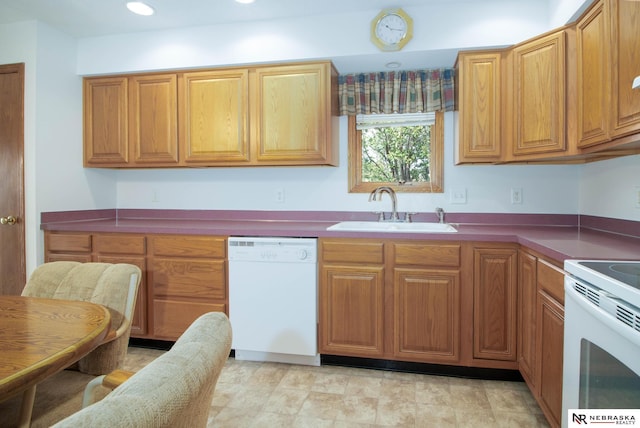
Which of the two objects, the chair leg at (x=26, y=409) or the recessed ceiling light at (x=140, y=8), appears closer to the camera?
the chair leg at (x=26, y=409)

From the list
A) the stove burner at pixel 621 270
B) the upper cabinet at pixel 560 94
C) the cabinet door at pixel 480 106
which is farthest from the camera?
the cabinet door at pixel 480 106

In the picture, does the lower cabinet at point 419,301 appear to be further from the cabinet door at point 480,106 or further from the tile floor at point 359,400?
the cabinet door at point 480,106

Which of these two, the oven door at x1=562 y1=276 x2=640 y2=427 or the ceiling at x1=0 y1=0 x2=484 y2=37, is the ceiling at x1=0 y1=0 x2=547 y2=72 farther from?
the oven door at x1=562 y1=276 x2=640 y2=427

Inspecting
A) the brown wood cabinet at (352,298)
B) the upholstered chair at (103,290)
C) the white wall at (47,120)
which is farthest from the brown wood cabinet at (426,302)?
the white wall at (47,120)

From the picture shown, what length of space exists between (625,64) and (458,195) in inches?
52.4

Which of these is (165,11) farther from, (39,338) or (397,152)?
(39,338)

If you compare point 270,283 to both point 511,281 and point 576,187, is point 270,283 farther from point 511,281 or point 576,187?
point 576,187

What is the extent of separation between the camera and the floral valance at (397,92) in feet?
9.05

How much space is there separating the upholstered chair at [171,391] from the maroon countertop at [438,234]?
4.82 feet

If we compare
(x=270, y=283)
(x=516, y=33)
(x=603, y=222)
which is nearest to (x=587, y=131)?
(x=603, y=222)

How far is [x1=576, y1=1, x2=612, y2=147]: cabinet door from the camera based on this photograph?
178 centimetres

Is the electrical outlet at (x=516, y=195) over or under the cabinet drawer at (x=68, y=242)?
over

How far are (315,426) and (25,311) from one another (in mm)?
1318

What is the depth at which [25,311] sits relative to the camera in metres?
1.21
